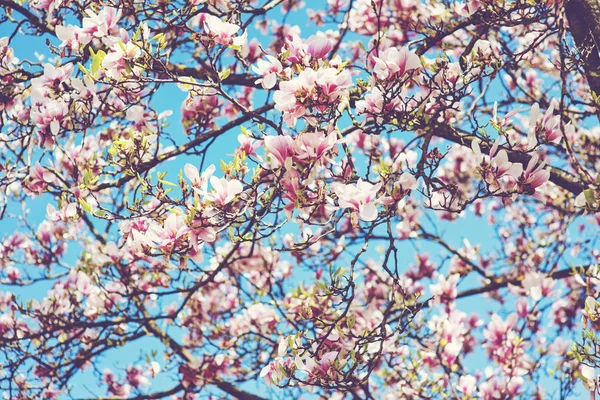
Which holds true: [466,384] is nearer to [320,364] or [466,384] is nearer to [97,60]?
[320,364]

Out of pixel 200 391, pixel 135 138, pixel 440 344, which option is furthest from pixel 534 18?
pixel 200 391

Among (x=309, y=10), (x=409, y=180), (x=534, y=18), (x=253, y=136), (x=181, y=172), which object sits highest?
(x=309, y=10)

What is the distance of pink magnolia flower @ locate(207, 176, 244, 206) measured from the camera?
1.86m

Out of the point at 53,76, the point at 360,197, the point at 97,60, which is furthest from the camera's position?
the point at 53,76

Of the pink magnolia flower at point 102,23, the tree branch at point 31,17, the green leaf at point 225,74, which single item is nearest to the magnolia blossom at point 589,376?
the green leaf at point 225,74

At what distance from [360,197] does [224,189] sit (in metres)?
0.47

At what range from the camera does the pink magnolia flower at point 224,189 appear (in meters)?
1.86

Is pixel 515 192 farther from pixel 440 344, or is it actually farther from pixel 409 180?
pixel 440 344

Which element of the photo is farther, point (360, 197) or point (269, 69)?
point (269, 69)

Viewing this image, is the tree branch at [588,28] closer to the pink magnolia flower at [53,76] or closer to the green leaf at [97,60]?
the green leaf at [97,60]

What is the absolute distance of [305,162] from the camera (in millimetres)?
1917

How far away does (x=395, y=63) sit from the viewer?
200 centimetres

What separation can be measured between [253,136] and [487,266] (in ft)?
14.6

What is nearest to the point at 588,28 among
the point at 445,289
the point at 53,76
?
the point at 445,289
